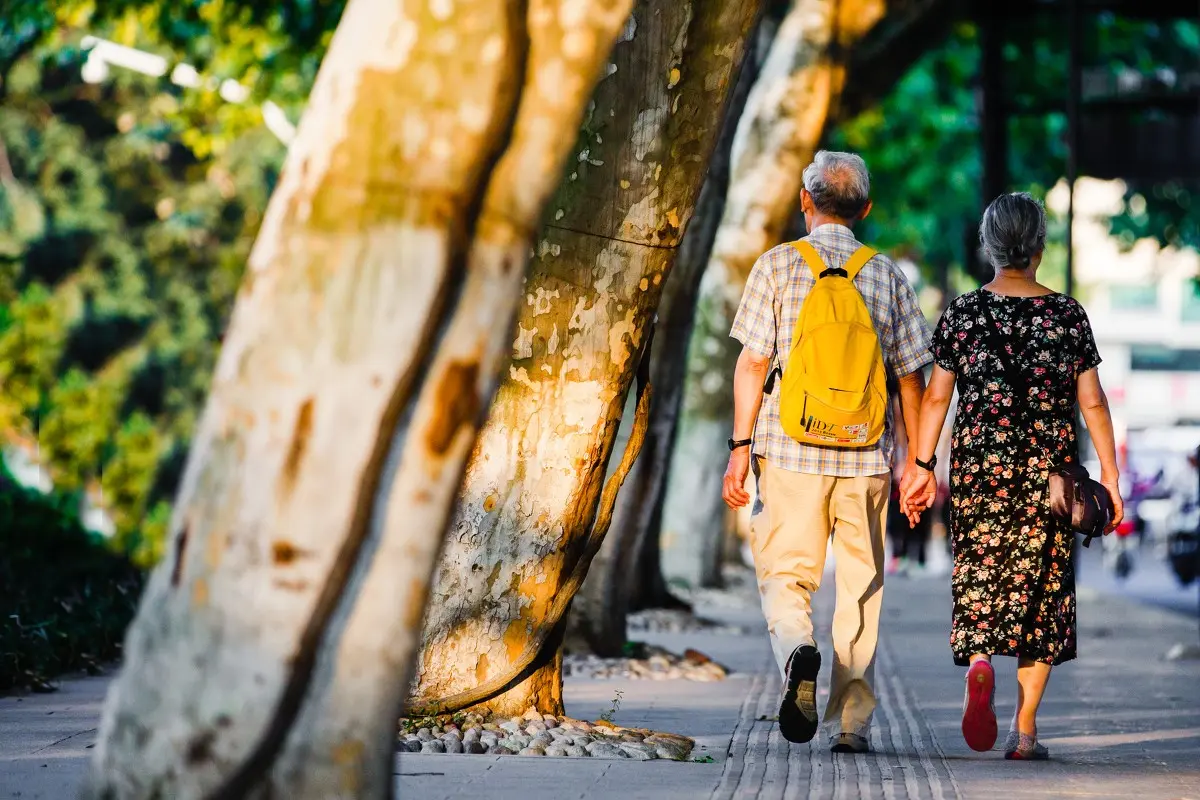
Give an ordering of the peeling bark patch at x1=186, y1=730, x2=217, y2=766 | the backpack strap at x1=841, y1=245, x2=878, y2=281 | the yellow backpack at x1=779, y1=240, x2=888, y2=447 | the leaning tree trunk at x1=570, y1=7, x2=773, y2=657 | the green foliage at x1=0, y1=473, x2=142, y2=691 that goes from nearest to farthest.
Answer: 1. the peeling bark patch at x1=186, y1=730, x2=217, y2=766
2. the yellow backpack at x1=779, y1=240, x2=888, y2=447
3. the backpack strap at x1=841, y1=245, x2=878, y2=281
4. the green foliage at x1=0, y1=473, x2=142, y2=691
5. the leaning tree trunk at x1=570, y1=7, x2=773, y2=657

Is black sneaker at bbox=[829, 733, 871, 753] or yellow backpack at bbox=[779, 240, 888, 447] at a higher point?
yellow backpack at bbox=[779, 240, 888, 447]

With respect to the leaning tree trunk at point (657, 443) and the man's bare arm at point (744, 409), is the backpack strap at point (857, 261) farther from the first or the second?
the leaning tree trunk at point (657, 443)

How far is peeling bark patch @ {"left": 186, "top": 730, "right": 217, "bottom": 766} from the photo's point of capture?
4188 mm

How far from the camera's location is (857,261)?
277 inches

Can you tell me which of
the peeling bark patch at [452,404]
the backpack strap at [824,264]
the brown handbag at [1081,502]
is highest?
the backpack strap at [824,264]

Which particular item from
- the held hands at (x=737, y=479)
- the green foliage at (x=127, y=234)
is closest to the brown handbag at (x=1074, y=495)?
the held hands at (x=737, y=479)

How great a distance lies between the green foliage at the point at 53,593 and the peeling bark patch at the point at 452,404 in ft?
16.3

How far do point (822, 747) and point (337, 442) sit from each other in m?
3.48

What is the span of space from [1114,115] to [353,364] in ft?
42.6

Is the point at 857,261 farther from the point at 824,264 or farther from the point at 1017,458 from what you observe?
the point at 1017,458

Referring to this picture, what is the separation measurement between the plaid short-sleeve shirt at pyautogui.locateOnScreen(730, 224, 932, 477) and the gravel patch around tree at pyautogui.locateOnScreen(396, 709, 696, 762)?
40.3 inches

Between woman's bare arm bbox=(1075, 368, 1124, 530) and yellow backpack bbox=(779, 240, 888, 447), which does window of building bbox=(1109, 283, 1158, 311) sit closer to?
woman's bare arm bbox=(1075, 368, 1124, 530)

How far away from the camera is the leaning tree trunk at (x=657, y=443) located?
10578mm

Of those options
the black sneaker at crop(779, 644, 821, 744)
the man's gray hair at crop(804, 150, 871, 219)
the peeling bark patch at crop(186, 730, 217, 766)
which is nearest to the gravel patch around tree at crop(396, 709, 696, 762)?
the black sneaker at crop(779, 644, 821, 744)
